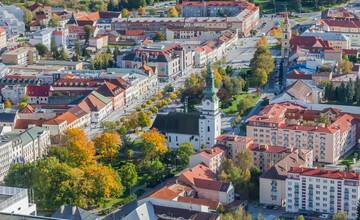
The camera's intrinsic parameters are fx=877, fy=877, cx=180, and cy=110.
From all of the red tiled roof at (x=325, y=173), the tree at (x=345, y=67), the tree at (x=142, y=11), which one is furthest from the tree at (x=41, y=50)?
the red tiled roof at (x=325, y=173)

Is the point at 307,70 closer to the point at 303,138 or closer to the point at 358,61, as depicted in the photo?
the point at 358,61

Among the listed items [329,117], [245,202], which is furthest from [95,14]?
[245,202]

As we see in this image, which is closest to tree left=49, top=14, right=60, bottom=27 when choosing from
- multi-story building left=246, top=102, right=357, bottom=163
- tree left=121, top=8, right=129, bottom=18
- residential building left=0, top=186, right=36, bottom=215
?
tree left=121, top=8, right=129, bottom=18

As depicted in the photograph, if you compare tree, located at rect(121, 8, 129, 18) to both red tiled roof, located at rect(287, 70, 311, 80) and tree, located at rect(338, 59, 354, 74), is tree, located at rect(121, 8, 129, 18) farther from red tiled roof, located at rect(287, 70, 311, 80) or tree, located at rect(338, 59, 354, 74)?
red tiled roof, located at rect(287, 70, 311, 80)

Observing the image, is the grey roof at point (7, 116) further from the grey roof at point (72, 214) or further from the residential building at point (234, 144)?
the grey roof at point (72, 214)

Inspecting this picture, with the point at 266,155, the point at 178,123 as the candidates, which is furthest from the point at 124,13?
the point at 266,155
